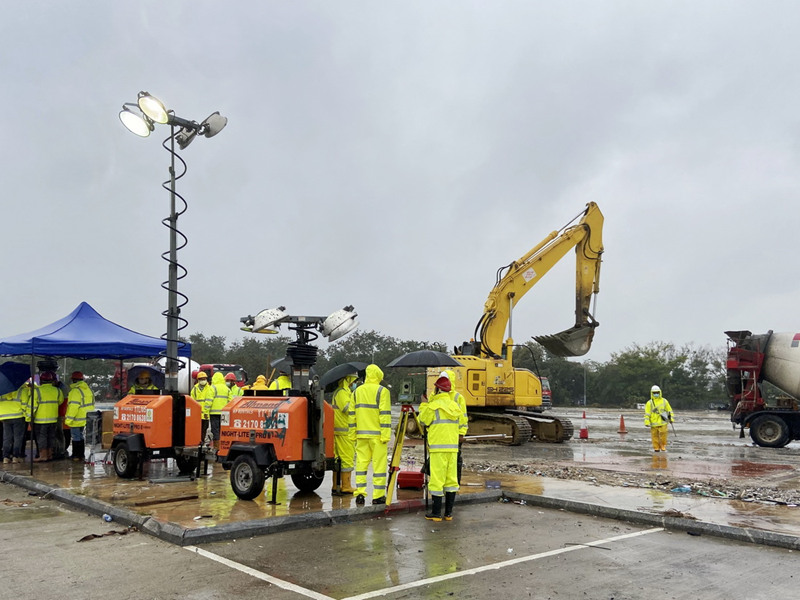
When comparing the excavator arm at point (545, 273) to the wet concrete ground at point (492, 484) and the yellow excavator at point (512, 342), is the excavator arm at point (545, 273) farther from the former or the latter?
the wet concrete ground at point (492, 484)

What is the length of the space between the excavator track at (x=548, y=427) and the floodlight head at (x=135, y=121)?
14606mm

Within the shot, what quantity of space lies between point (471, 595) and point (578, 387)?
2634 inches

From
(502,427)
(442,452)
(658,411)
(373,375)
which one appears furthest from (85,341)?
(658,411)

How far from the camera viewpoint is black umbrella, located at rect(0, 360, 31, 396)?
13125 mm

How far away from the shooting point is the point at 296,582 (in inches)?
229

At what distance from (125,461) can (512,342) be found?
12.9 m

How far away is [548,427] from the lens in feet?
69.0

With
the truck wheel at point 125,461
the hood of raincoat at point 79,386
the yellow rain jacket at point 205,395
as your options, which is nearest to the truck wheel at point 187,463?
the truck wheel at point 125,461

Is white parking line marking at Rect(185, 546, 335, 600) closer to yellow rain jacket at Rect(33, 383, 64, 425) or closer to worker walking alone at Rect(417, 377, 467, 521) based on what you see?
worker walking alone at Rect(417, 377, 467, 521)

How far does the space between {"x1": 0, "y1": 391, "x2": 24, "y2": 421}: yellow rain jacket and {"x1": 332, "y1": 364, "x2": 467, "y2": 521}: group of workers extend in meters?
7.46

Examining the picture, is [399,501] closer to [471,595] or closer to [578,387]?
[471,595]

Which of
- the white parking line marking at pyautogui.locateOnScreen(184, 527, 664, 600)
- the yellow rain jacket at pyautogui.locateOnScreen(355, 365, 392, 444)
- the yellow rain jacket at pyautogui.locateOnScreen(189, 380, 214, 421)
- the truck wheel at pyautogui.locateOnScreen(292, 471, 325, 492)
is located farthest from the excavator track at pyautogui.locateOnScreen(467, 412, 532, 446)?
the white parking line marking at pyautogui.locateOnScreen(184, 527, 664, 600)

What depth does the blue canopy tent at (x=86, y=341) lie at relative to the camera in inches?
469

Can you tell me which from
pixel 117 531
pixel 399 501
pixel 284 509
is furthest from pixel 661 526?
pixel 117 531
